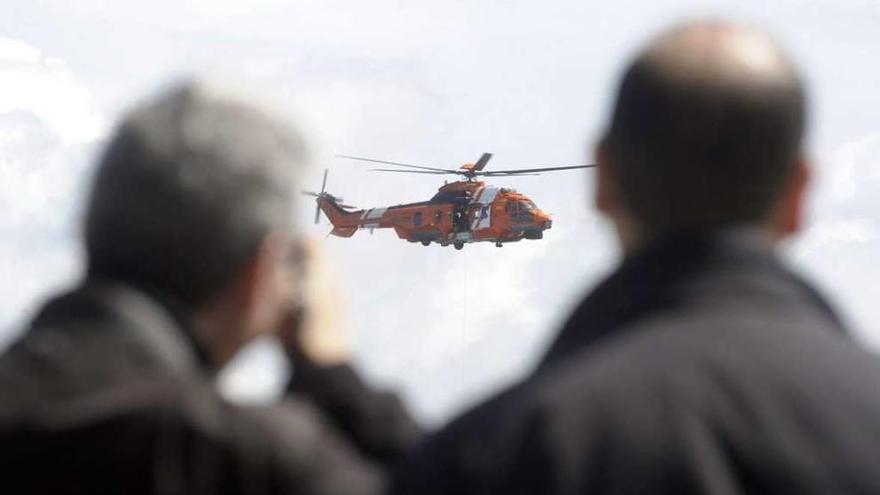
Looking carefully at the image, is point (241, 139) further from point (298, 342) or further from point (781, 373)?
point (781, 373)

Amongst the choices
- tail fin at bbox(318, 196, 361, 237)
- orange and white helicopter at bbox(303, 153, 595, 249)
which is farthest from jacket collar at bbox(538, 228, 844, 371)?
tail fin at bbox(318, 196, 361, 237)

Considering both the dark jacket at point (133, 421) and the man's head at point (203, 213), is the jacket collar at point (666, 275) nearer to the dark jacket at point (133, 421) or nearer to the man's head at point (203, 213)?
the dark jacket at point (133, 421)

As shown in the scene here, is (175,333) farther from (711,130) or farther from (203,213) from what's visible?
(711,130)

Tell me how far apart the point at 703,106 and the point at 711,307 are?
50 cm

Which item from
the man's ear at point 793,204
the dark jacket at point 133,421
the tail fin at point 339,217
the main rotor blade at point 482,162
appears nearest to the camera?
the dark jacket at point 133,421

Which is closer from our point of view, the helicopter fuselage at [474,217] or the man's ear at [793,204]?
the man's ear at [793,204]

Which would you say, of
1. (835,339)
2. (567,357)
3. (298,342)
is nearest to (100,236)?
(298,342)

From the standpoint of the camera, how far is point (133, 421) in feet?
11.6

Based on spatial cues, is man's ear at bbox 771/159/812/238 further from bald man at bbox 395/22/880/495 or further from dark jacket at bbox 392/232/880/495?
dark jacket at bbox 392/232/880/495

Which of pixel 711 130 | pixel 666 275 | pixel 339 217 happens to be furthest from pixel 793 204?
pixel 339 217

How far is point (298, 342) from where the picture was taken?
4.11m

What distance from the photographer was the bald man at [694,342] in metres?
3.35

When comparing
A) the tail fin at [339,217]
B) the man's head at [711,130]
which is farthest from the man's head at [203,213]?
the tail fin at [339,217]

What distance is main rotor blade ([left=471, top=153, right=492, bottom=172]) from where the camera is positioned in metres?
79.7
